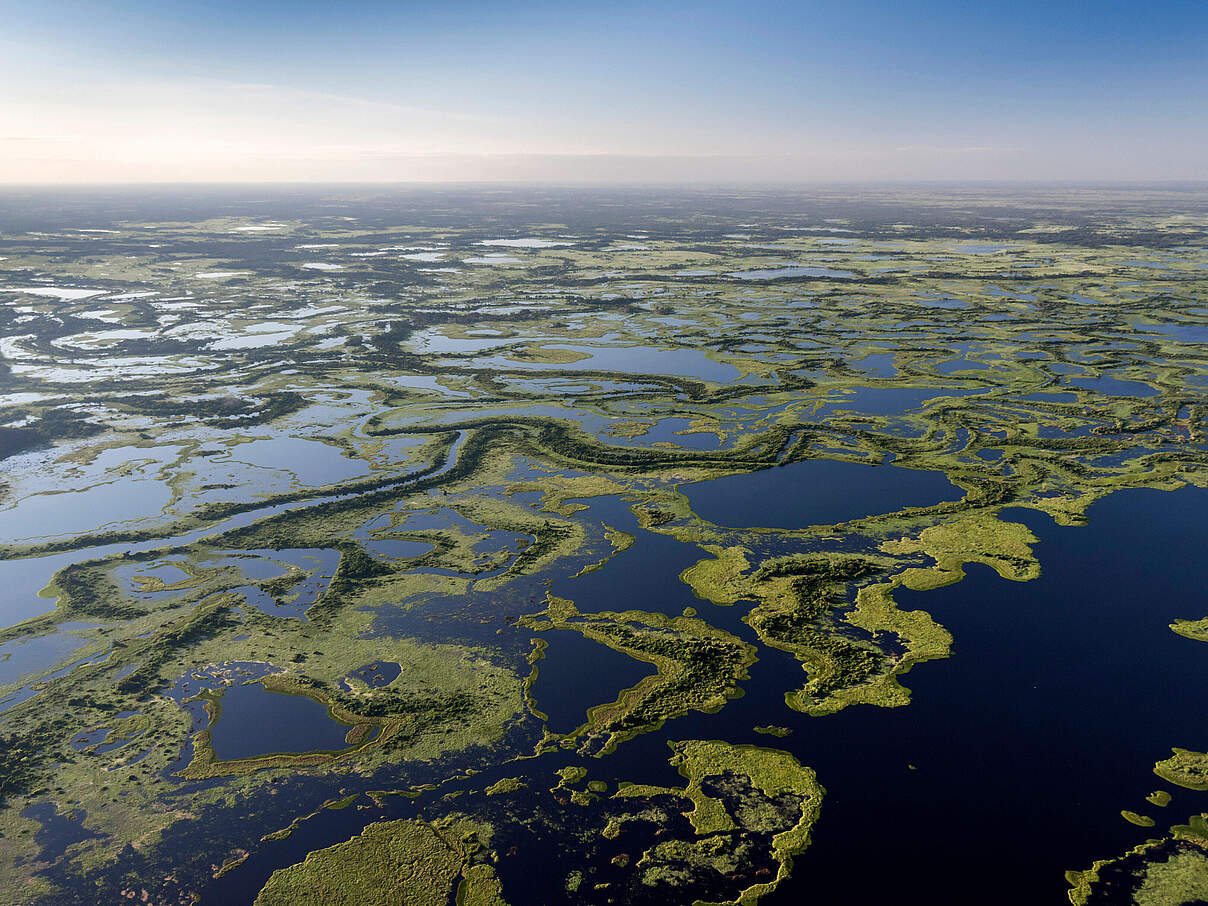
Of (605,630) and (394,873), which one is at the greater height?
(605,630)

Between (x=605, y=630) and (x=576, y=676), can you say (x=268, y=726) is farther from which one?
(x=605, y=630)

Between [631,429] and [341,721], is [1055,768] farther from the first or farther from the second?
[631,429]

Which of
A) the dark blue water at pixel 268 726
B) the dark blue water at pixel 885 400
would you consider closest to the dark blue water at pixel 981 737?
the dark blue water at pixel 268 726

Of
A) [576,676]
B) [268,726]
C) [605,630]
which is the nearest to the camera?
[268,726]

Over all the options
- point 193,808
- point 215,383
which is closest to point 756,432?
point 193,808

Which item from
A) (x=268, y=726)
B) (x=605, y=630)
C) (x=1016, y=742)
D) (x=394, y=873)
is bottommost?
(x=394, y=873)

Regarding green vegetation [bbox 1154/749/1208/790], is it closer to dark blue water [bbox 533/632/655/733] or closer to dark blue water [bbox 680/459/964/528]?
dark blue water [bbox 533/632/655/733]

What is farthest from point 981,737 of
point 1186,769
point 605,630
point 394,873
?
point 394,873
